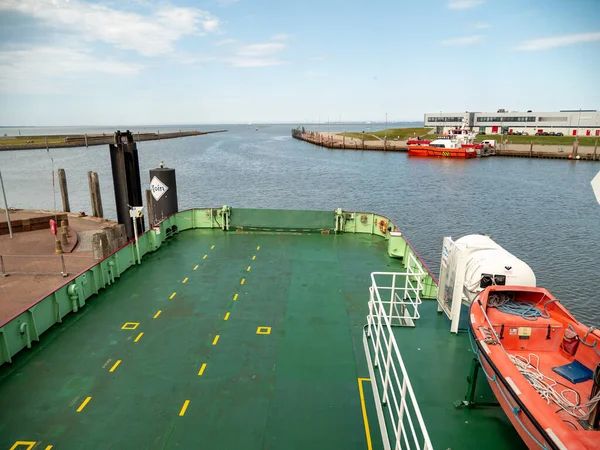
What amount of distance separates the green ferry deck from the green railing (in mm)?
49

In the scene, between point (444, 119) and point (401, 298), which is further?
point (444, 119)

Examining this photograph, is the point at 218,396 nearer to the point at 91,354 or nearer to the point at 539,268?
the point at 91,354

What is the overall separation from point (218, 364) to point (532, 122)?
456ft

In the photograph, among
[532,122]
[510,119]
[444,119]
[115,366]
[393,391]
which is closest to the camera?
[393,391]

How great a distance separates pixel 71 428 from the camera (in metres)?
6.21

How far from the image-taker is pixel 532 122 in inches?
4702

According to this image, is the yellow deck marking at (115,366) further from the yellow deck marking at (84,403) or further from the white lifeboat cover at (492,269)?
the white lifeboat cover at (492,269)

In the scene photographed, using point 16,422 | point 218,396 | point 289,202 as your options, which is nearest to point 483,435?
point 218,396

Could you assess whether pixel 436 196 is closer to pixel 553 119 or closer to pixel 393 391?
pixel 393 391

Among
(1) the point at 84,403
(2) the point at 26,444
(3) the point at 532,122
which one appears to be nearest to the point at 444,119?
(3) the point at 532,122

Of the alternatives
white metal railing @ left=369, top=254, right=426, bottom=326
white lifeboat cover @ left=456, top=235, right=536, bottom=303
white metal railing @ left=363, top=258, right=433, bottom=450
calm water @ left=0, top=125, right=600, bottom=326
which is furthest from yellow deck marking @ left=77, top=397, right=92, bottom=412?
calm water @ left=0, top=125, right=600, bottom=326

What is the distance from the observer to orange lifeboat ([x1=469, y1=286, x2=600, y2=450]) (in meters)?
4.63

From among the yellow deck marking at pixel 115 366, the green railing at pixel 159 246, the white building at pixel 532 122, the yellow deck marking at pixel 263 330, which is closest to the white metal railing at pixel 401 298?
the green railing at pixel 159 246

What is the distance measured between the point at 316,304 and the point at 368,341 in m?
2.36
